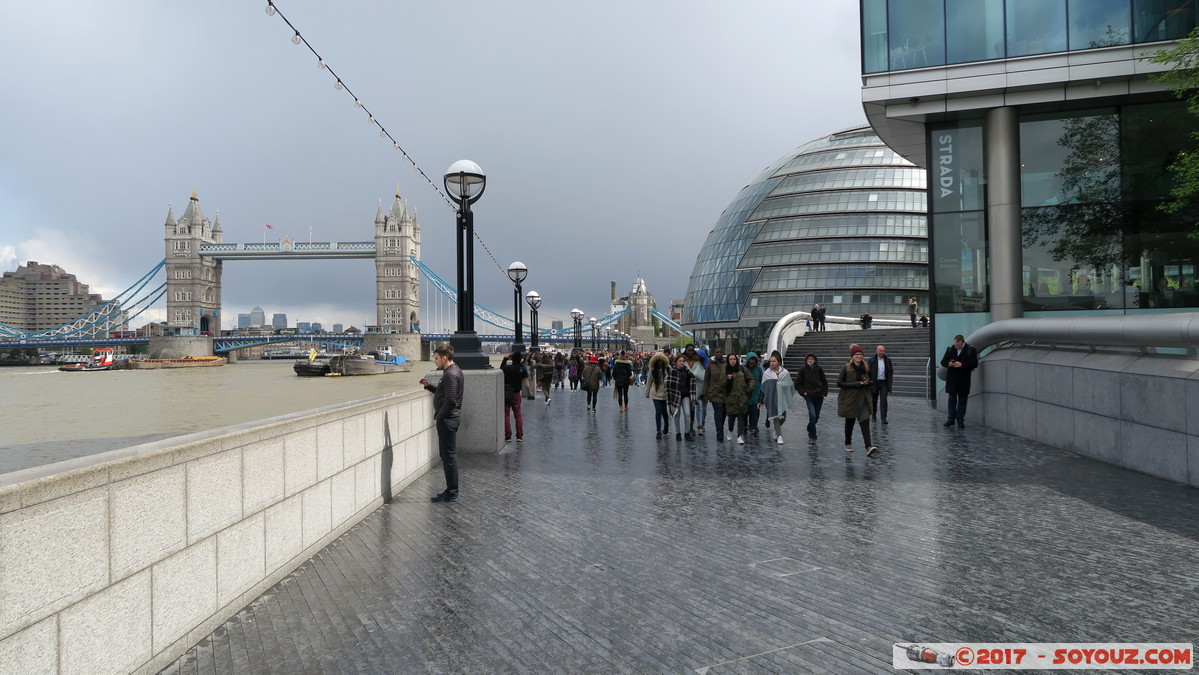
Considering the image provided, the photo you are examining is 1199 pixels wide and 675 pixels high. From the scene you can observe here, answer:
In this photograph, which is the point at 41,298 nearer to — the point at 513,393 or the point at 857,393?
the point at 513,393

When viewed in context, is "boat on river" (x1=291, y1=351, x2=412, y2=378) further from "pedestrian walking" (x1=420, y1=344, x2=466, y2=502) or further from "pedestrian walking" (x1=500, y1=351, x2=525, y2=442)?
"pedestrian walking" (x1=420, y1=344, x2=466, y2=502)

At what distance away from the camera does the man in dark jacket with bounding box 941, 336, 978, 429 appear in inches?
547

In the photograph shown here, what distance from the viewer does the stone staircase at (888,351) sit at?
2289 cm

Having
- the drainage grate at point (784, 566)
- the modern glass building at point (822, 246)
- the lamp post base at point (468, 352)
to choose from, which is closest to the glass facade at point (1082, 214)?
the lamp post base at point (468, 352)

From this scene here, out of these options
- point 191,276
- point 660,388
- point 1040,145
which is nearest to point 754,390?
point 660,388

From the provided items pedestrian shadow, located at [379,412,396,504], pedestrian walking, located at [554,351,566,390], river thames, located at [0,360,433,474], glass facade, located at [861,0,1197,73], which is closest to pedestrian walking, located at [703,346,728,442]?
river thames, located at [0,360,433,474]

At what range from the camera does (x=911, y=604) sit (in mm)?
4656

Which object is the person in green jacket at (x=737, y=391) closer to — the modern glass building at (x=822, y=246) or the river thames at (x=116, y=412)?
the river thames at (x=116, y=412)

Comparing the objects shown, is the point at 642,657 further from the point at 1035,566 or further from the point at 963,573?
the point at 1035,566

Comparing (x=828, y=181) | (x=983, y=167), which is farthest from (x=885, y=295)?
(x=983, y=167)

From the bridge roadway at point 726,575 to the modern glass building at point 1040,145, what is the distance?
34.9ft

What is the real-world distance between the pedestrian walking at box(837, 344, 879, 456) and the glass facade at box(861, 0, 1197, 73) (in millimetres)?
12188

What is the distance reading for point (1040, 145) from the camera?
746 inches

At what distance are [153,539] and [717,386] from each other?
1010cm
